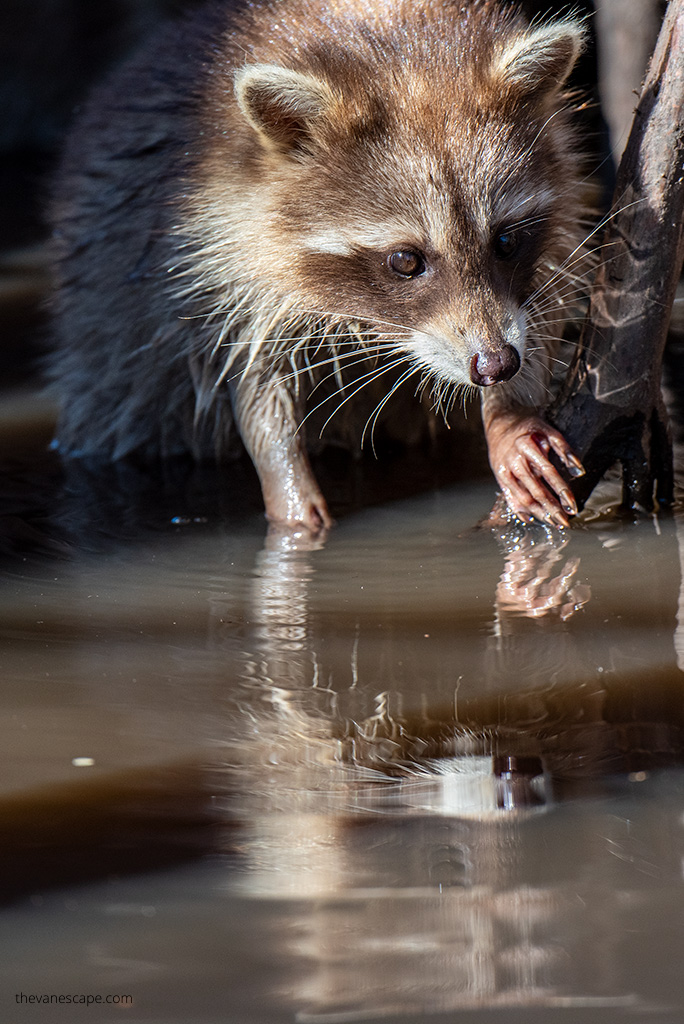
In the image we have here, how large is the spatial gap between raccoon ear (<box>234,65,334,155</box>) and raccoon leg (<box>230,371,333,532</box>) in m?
0.59

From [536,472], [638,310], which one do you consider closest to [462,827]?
[536,472]

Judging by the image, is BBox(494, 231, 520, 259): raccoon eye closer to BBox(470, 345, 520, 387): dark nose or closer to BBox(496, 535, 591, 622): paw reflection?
BBox(470, 345, 520, 387): dark nose

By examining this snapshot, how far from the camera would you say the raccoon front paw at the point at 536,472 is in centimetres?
281

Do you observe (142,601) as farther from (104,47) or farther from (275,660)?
(104,47)

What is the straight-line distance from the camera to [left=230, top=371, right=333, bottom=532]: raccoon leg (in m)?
3.06

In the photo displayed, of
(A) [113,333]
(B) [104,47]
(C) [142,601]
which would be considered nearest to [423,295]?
(C) [142,601]

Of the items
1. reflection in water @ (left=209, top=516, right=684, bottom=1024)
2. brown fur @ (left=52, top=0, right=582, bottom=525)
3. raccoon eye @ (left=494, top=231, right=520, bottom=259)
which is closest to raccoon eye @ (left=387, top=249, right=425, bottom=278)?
brown fur @ (left=52, top=0, right=582, bottom=525)

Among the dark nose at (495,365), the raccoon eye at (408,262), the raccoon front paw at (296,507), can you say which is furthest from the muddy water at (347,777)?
the raccoon eye at (408,262)

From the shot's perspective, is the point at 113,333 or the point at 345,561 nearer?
the point at 345,561

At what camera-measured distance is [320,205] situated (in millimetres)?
2836

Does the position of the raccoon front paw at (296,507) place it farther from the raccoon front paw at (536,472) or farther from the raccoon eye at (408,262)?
the raccoon eye at (408,262)

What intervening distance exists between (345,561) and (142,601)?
465 millimetres

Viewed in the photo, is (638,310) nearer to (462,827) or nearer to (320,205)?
(320,205)

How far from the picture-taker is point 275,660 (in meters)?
2.17
